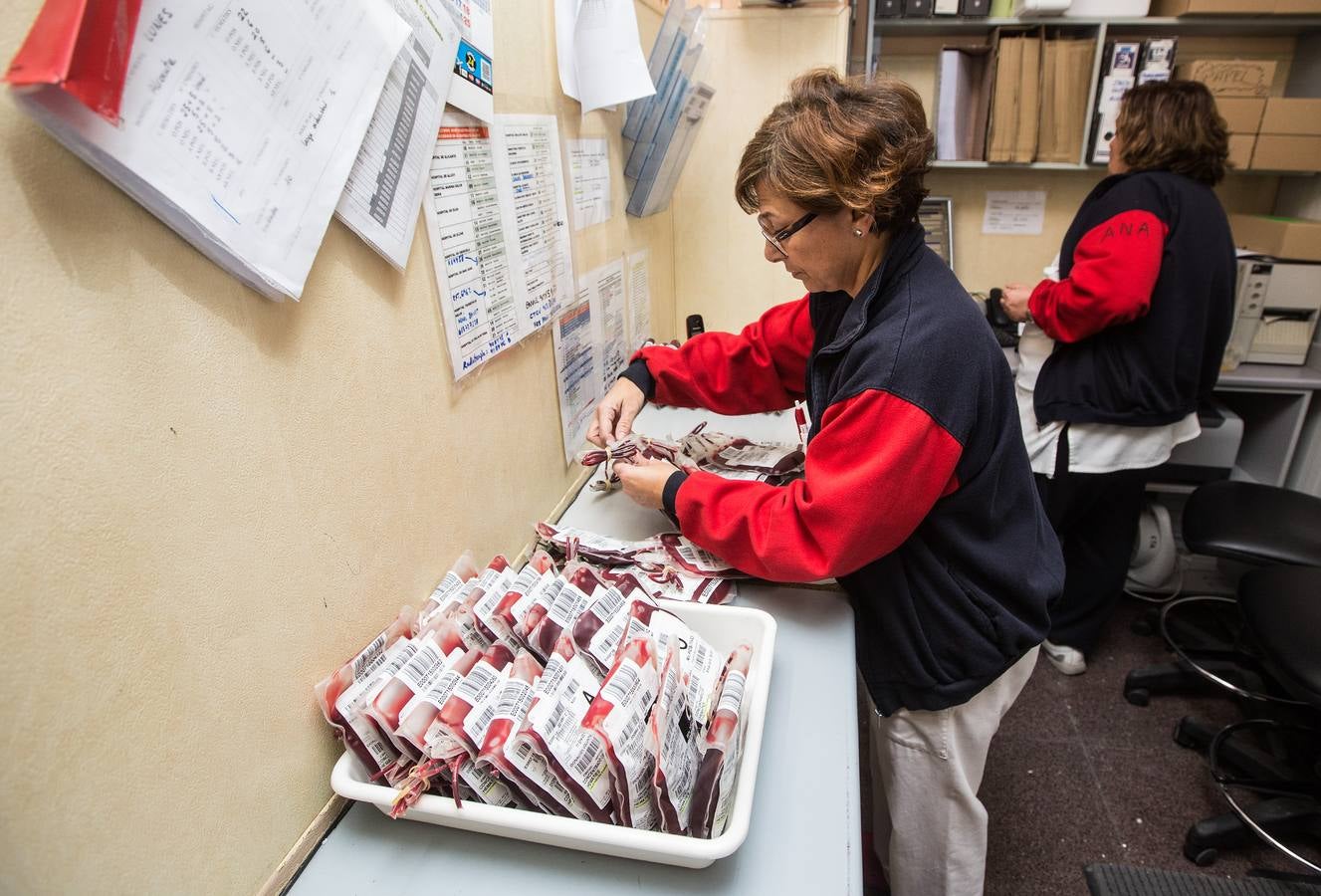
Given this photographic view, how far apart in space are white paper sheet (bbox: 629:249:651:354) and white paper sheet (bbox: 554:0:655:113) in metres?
0.43

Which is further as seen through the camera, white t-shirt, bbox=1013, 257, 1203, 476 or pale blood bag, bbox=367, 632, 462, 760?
white t-shirt, bbox=1013, 257, 1203, 476

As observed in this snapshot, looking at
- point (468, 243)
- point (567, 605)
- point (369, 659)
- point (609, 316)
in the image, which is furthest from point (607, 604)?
point (609, 316)

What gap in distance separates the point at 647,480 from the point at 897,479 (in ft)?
1.22

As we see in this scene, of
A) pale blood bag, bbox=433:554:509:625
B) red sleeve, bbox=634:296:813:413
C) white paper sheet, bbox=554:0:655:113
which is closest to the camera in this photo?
pale blood bag, bbox=433:554:509:625

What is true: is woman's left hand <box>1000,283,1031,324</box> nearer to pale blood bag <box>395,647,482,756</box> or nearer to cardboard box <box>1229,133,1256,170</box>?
cardboard box <box>1229,133,1256,170</box>

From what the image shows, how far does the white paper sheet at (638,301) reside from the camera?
5.34 ft

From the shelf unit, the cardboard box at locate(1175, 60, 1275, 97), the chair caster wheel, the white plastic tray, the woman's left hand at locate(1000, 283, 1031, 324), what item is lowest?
the chair caster wheel

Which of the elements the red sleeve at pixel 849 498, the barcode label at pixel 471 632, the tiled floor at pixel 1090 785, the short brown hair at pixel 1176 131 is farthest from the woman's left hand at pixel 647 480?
the short brown hair at pixel 1176 131

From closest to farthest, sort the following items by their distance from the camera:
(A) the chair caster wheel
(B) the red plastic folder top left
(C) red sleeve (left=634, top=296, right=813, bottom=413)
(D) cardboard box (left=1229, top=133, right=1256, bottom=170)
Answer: (B) the red plastic folder top left, (C) red sleeve (left=634, top=296, right=813, bottom=413), (A) the chair caster wheel, (D) cardboard box (left=1229, top=133, right=1256, bottom=170)

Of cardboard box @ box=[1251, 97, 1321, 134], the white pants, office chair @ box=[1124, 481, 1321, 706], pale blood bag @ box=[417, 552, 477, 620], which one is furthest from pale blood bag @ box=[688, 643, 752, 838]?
cardboard box @ box=[1251, 97, 1321, 134]

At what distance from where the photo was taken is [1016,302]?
6.38ft

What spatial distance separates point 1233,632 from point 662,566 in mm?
2188

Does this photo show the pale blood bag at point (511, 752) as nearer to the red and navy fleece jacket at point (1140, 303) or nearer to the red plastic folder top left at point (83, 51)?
the red plastic folder top left at point (83, 51)

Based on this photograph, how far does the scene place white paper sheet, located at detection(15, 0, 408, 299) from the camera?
0.44 m
